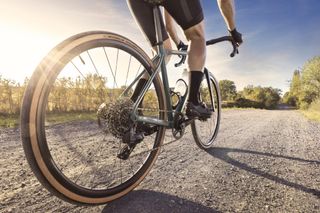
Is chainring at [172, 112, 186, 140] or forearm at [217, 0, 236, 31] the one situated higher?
forearm at [217, 0, 236, 31]

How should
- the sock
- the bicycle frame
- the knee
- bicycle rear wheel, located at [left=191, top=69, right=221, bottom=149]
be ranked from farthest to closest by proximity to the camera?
1. bicycle rear wheel, located at [left=191, top=69, right=221, bottom=149]
2. the sock
3. the knee
4. the bicycle frame

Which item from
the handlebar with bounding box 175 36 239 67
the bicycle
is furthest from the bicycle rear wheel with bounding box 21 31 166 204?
the handlebar with bounding box 175 36 239 67

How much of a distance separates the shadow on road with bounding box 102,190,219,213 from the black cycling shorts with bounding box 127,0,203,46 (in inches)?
63.9

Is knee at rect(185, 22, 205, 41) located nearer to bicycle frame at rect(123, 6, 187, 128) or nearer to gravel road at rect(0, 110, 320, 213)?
bicycle frame at rect(123, 6, 187, 128)

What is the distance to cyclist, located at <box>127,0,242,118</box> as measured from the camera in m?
2.56

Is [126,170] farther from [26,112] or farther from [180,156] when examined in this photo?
[26,112]

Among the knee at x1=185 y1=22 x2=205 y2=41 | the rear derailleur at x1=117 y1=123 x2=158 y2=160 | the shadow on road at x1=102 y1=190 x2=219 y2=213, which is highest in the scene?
the knee at x1=185 y1=22 x2=205 y2=41

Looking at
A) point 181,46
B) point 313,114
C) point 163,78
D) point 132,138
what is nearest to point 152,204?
point 132,138

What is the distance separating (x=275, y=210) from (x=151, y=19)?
6.85ft

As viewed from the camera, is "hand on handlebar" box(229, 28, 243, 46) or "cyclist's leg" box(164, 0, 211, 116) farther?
"hand on handlebar" box(229, 28, 243, 46)

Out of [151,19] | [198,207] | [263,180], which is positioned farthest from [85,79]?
[263,180]

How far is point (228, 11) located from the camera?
3.17m

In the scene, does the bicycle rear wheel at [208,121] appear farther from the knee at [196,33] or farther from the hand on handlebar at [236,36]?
the knee at [196,33]

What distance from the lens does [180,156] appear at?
3.44 m
